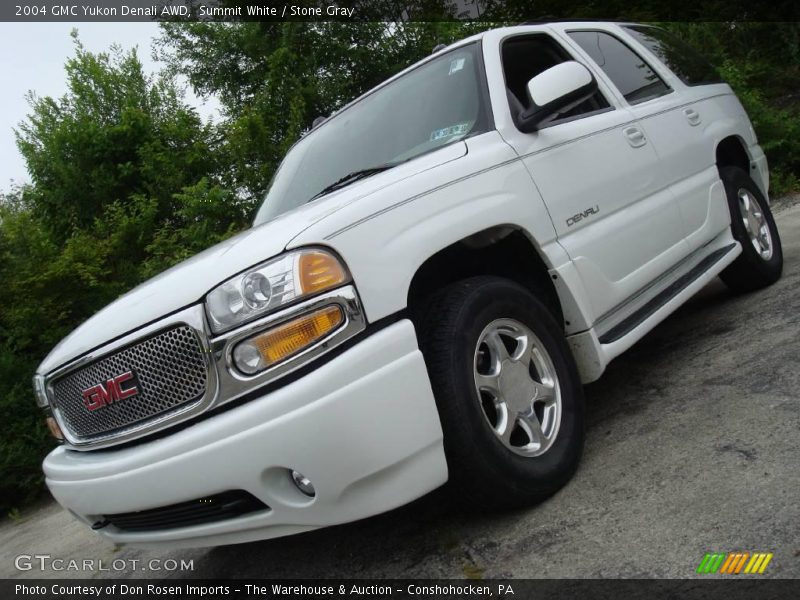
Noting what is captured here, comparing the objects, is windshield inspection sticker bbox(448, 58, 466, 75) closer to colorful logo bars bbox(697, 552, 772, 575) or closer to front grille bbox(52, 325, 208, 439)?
front grille bbox(52, 325, 208, 439)

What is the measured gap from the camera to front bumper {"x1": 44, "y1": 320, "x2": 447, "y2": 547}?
2027 millimetres

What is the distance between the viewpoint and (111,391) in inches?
93.7

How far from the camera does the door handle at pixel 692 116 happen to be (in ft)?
13.8

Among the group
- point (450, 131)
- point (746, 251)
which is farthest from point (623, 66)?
point (450, 131)

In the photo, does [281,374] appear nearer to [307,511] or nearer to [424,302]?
[307,511]

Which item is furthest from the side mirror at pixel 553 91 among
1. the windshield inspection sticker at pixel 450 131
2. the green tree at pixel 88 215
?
the green tree at pixel 88 215

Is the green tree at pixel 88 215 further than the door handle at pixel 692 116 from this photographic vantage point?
Yes

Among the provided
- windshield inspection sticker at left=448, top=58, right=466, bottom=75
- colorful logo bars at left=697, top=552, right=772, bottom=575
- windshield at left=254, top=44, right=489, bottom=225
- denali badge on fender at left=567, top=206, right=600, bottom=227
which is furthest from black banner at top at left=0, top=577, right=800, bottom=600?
windshield inspection sticker at left=448, top=58, right=466, bottom=75

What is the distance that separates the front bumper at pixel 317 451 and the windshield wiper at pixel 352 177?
1.01m

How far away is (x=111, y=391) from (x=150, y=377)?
7.9 inches

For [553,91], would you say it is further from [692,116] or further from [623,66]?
[692,116]

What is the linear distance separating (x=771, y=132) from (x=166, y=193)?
947 centimetres

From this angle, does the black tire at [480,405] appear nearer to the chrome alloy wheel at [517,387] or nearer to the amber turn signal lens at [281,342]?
the chrome alloy wheel at [517,387]

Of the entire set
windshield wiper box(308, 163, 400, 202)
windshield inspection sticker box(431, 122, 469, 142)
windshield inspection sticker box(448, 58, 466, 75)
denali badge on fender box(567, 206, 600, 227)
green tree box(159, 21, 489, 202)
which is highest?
green tree box(159, 21, 489, 202)
